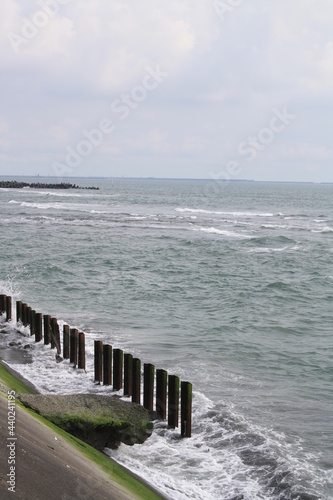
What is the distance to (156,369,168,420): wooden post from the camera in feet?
51.9

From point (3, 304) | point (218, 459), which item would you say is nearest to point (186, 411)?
point (218, 459)

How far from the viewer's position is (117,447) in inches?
541

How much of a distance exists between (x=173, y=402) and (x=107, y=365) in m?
2.96

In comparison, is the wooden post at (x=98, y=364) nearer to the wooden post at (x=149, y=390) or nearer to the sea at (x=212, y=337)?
the sea at (x=212, y=337)

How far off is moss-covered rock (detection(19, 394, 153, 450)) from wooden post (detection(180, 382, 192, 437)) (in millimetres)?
962

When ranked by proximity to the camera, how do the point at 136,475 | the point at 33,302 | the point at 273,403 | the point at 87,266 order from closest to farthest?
the point at 136,475, the point at 273,403, the point at 33,302, the point at 87,266

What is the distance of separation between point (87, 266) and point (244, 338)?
19.0m

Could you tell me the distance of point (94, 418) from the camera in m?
13.5

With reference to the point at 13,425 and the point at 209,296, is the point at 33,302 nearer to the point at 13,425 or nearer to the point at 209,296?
the point at 209,296

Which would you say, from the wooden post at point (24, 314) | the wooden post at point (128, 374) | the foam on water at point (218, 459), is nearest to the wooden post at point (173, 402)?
the foam on water at point (218, 459)

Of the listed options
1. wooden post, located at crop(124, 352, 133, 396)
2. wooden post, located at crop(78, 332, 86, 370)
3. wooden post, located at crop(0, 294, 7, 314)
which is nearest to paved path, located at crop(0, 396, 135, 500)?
→ wooden post, located at crop(124, 352, 133, 396)

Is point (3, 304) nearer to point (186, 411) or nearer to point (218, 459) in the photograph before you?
point (186, 411)

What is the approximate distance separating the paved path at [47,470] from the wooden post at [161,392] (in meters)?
4.28

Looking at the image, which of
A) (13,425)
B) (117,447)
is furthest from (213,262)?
(13,425)
